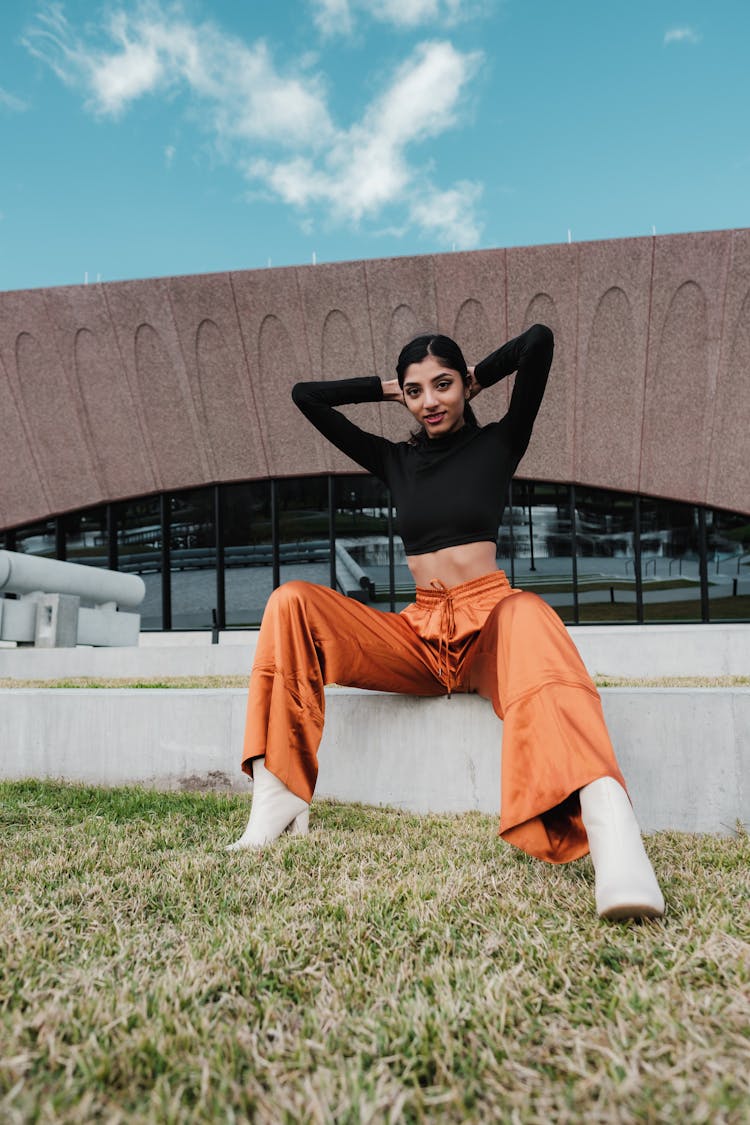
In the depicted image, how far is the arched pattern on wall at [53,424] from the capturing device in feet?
47.5

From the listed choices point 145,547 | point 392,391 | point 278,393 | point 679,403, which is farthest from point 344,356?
point 392,391

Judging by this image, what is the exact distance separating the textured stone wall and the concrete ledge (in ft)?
36.6

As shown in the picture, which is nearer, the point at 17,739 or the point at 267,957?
the point at 267,957

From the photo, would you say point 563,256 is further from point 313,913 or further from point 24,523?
point 313,913

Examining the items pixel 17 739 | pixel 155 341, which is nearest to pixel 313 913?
pixel 17 739

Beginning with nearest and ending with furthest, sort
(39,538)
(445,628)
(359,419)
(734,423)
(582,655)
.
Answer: (445,628) → (582,655) → (734,423) → (359,419) → (39,538)

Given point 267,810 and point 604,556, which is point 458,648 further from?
point 604,556

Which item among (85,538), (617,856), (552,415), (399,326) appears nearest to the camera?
(617,856)

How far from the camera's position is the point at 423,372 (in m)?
2.88

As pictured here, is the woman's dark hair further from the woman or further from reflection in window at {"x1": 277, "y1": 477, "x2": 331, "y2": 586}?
reflection in window at {"x1": 277, "y1": 477, "x2": 331, "y2": 586}

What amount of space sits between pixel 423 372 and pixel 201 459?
1234 centimetres

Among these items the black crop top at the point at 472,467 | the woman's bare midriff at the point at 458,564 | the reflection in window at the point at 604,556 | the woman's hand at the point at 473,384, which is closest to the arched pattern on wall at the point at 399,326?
the reflection in window at the point at 604,556

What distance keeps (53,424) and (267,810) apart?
14.1m

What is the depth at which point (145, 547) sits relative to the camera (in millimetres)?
15383
